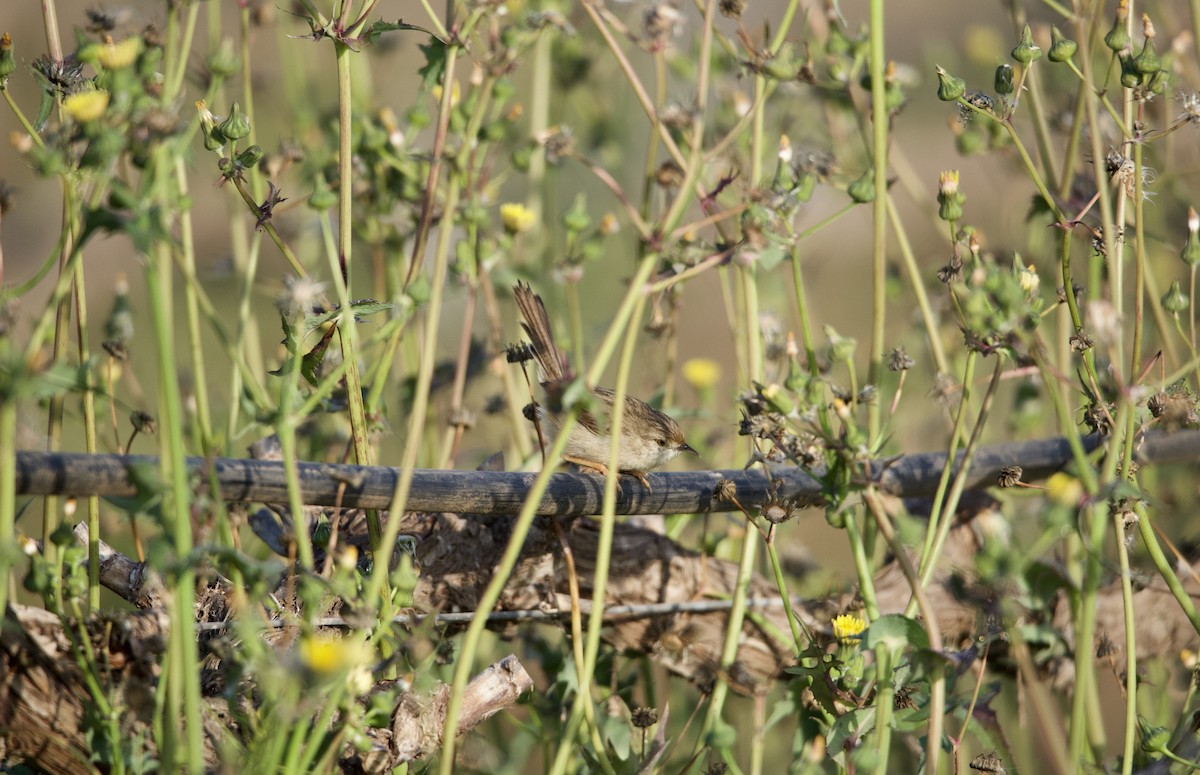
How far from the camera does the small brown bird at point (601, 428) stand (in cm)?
297

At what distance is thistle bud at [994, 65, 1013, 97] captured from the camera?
1925 mm

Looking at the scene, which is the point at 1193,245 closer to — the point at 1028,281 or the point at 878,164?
the point at 1028,281

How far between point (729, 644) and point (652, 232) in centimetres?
105

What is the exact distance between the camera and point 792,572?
321 cm

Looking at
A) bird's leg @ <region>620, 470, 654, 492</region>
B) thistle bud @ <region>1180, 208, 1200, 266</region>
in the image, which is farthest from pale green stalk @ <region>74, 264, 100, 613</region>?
thistle bud @ <region>1180, 208, 1200, 266</region>

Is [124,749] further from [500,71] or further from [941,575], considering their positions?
[941,575]

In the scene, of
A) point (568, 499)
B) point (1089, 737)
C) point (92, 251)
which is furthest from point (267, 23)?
point (92, 251)

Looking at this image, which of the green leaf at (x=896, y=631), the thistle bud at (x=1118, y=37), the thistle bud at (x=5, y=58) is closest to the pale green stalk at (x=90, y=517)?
the thistle bud at (x=5, y=58)

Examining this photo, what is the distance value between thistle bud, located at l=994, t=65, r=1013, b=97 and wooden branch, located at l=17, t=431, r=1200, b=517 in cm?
74

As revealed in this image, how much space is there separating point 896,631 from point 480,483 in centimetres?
78

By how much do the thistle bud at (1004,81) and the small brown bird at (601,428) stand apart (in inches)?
50.2

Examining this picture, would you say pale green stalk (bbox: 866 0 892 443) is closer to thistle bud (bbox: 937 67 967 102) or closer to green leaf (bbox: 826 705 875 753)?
thistle bud (bbox: 937 67 967 102)

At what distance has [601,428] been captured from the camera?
2.98m

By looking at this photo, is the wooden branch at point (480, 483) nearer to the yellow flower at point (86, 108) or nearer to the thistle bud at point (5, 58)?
the yellow flower at point (86, 108)
